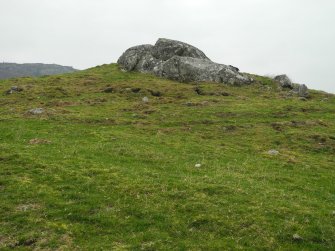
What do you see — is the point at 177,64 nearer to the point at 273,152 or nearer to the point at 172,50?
the point at 172,50

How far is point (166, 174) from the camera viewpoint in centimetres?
2927

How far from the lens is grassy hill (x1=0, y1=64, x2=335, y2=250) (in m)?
20.4

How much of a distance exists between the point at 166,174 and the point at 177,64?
51623 mm

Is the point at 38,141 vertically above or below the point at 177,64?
below

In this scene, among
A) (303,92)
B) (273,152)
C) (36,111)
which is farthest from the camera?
(303,92)

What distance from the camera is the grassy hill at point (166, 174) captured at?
20.4 meters

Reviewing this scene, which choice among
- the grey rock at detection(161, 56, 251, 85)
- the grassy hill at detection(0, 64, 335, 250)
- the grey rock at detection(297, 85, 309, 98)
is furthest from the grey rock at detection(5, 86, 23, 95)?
the grey rock at detection(297, 85, 309, 98)

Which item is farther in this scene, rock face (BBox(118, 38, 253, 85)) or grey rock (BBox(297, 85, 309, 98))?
rock face (BBox(118, 38, 253, 85))

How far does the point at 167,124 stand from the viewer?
48.1 meters

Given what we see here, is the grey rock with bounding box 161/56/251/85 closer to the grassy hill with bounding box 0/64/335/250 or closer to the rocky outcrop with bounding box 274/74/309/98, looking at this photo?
the rocky outcrop with bounding box 274/74/309/98

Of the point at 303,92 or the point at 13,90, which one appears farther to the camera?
the point at 303,92

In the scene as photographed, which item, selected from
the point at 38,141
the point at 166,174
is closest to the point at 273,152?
the point at 166,174

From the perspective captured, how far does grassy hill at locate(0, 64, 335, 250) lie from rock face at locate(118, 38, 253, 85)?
636 inches

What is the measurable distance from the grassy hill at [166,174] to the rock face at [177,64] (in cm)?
1616
